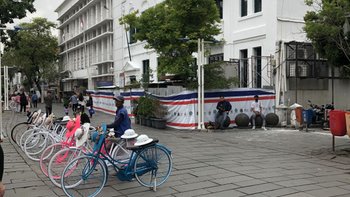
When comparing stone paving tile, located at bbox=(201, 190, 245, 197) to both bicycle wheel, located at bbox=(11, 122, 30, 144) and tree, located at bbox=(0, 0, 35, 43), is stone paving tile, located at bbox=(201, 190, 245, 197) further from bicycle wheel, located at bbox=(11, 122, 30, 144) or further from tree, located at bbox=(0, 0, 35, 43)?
tree, located at bbox=(0, 0, 35, 43)

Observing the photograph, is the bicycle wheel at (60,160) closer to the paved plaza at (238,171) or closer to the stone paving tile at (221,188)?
the paved plaza at (238,171)

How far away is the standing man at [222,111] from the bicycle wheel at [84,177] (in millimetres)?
11799

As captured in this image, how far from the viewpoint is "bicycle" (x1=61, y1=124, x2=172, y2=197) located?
Result: 6500mm

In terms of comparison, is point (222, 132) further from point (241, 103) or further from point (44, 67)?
point (44, 67)

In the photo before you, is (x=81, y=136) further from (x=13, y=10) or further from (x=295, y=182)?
(x=13, y=10)

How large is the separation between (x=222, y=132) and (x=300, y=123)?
3.78 metres

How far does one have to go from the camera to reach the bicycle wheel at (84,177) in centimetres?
644

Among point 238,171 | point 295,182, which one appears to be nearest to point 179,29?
point 238,171

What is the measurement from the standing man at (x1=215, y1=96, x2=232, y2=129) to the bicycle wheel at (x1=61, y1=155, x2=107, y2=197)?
11799mm

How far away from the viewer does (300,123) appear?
60.0ft

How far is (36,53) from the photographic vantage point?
184 ft

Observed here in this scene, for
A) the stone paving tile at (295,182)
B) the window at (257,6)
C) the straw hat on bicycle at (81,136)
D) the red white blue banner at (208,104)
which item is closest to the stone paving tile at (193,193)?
the stone paving tile at (295,182)

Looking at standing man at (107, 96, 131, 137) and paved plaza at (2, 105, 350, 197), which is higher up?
standing man at (107, 96, 131, 137)

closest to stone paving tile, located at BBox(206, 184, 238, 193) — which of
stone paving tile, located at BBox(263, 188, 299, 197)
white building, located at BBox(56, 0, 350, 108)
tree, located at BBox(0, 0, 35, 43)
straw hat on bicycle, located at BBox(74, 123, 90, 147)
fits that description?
stone paving tile, located at BBox(263, 188, 299, 197)
